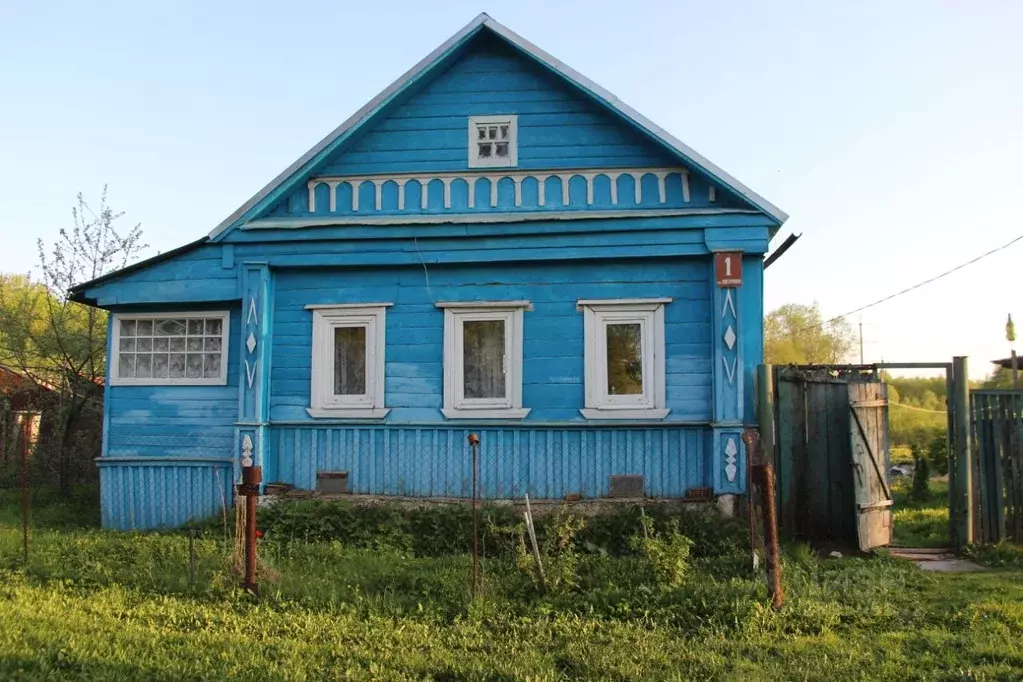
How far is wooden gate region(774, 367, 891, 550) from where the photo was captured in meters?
9.23

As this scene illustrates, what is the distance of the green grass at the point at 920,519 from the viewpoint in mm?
9570

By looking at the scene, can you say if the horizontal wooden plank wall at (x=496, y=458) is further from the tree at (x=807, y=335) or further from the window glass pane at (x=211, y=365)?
the tree at (x=807, y=335)

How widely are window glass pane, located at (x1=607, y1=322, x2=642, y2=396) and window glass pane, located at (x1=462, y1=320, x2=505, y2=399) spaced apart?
4.25ft

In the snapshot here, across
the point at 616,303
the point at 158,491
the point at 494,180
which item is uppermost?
the point at 494,180

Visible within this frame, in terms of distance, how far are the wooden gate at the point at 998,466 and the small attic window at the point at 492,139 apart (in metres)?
5.83

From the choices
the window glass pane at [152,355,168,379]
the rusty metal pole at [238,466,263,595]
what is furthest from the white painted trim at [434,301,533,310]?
the rusty metal pole at [238,466,263,595]

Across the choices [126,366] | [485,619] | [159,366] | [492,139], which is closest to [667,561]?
[485,619]

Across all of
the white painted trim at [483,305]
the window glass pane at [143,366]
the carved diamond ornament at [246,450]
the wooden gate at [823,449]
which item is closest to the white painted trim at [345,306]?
the white painted trim at [483,305]

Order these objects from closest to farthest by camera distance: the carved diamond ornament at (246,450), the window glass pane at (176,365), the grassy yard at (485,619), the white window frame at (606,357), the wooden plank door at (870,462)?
the grassy yard at (485,619), the wooden plank door at (870,462), the white window frame at (606,357), the carved diamond ornament at (246,450), the window glass pane at (176,365)

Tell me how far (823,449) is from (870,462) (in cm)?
54

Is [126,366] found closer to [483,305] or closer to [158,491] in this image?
[158,491]

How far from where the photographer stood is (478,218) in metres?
9.89

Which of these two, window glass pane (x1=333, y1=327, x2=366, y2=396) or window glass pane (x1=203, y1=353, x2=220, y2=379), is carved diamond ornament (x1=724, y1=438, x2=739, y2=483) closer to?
window glass pane (x1=333, y1=327, x2=366, y2=396)

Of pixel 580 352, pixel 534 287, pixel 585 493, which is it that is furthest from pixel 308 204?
pixel 585 493
